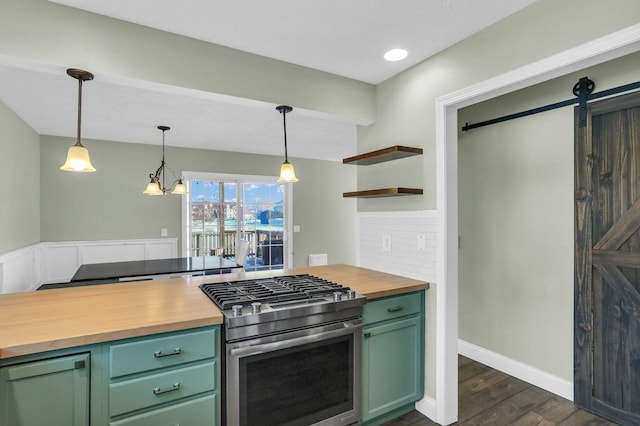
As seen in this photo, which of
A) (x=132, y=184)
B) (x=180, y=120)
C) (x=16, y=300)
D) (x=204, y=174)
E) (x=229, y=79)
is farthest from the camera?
(x=204, y=174)

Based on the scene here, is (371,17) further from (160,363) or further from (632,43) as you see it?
(160,363)

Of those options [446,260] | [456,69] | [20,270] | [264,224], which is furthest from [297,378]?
[264,224]

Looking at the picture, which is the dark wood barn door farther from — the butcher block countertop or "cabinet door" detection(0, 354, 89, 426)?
"cabinet door" detection(0, 354, 89, 426)

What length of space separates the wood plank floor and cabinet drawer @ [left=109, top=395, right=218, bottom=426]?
4.00 feet

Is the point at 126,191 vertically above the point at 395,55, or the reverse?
the point at 395,55

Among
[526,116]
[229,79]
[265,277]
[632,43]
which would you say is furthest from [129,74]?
[526,116]

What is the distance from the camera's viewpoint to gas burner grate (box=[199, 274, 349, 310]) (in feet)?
5.88

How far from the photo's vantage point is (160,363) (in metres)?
1.47

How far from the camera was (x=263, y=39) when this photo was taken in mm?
2121

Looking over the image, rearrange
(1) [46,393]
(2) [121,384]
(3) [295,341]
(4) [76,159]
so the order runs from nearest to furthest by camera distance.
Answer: (1) [46,393] < (2) [121,384] < (3) [295,341] < (4) [76,159]

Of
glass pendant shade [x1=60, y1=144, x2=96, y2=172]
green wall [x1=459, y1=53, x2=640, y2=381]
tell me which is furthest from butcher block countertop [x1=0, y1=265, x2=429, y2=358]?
green wall [x1=459, y1=53, x2=640, y2=381]

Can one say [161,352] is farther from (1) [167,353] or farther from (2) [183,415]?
(2) [183,415]

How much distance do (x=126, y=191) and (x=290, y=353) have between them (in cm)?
439

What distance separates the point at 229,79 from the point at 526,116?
2.34 meters
